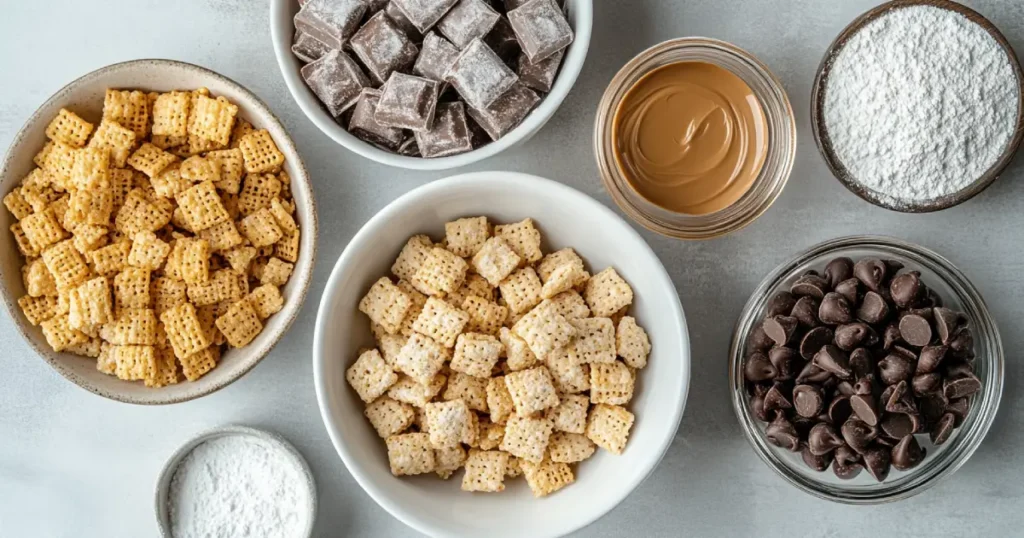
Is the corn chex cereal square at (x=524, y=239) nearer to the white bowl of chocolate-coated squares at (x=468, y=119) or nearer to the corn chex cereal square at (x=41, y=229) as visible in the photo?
the white bowl of chocolate-coated squares at (x=468, y=119)

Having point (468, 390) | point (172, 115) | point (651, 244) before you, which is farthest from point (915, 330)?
point (172, 115)

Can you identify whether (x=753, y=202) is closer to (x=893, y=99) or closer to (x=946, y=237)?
(x=893, y=99)

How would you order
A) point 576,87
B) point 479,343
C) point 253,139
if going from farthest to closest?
point 576,87 < point 253,139 < point 479,343

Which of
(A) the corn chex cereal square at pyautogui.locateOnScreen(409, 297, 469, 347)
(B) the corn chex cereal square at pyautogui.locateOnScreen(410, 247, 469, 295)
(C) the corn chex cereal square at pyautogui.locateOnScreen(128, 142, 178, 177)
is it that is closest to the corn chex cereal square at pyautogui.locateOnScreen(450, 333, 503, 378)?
(A) the corn chex cereal square at pyautogui.locateOnScreen(409, 297, 469, 347)

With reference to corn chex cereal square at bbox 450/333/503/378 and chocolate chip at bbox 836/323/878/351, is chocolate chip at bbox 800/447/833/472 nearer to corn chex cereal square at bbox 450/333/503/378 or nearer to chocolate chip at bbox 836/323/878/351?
chocolate chip at bbox 836/323/878/351

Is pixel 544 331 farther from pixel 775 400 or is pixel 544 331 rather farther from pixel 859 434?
pixel 859 434

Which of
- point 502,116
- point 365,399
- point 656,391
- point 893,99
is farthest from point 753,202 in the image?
point 365,399
